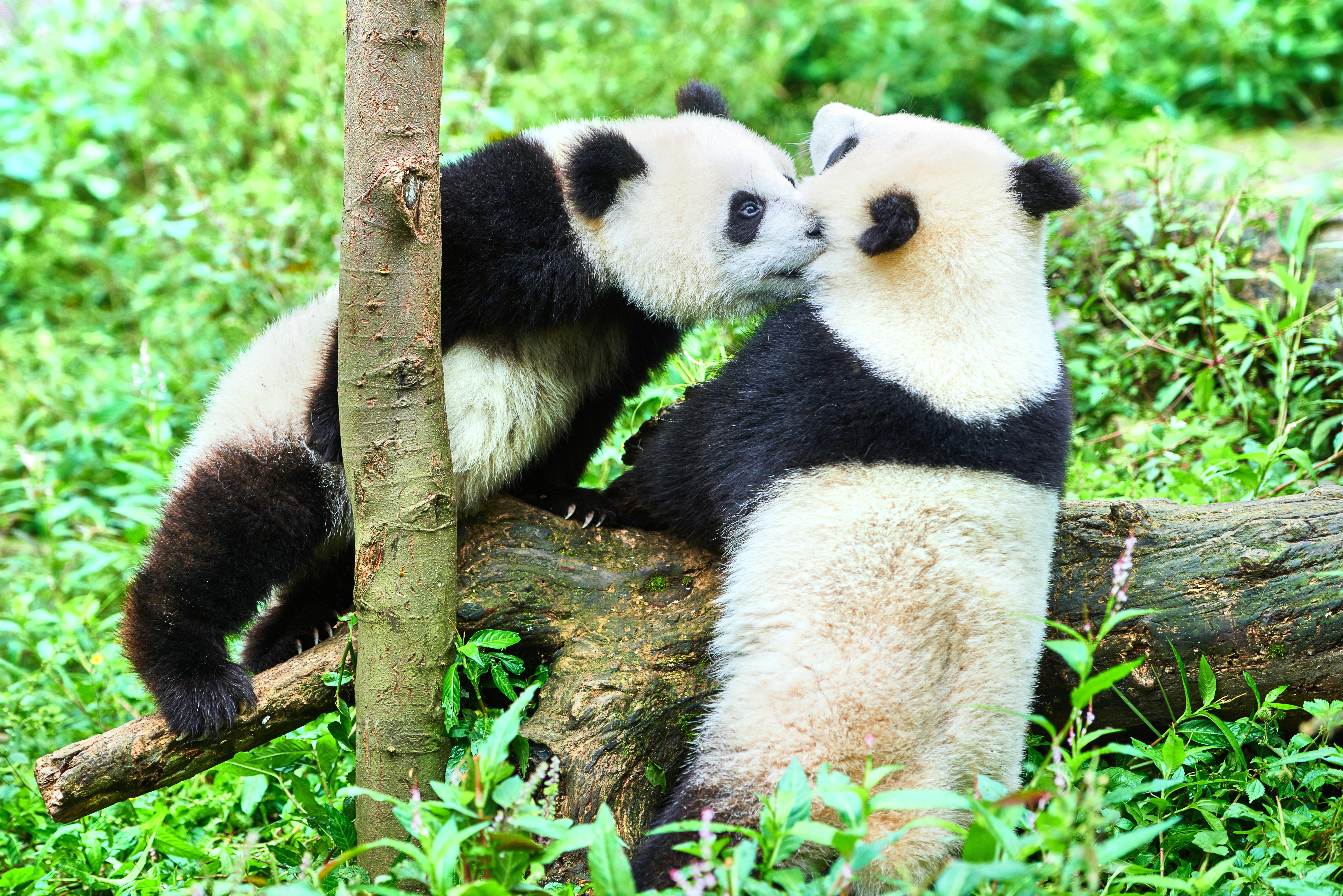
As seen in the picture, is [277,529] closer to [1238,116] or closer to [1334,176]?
[1334,176]

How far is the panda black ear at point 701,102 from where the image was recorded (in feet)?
11.8

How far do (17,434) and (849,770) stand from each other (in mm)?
4741

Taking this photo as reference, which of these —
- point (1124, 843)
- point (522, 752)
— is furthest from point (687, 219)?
point (1124, 843)

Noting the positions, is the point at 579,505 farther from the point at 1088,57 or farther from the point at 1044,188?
the point at 1088,57

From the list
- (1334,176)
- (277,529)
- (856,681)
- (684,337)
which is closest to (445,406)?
(277,529)

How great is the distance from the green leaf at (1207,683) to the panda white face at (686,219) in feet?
4.98

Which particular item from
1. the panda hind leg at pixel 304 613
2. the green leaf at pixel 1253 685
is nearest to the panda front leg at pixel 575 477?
the panda hind leg at pixel 304 613

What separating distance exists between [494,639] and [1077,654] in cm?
144

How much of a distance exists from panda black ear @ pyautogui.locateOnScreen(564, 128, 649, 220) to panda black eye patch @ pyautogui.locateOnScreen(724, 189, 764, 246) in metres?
0.33

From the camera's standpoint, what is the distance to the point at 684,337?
11.6ft

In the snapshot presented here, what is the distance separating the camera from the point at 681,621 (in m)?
2.86

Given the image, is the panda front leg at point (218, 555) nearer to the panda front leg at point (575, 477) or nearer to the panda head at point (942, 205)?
the panda front leg at point (575, 477)

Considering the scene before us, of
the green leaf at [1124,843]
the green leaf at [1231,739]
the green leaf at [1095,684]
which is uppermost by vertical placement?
the green leaf at [1095,684]

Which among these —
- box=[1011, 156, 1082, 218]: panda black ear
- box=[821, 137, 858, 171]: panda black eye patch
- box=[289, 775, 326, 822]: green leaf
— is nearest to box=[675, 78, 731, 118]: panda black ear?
box=[821, 137, 858, 171]: panda black eye patch
